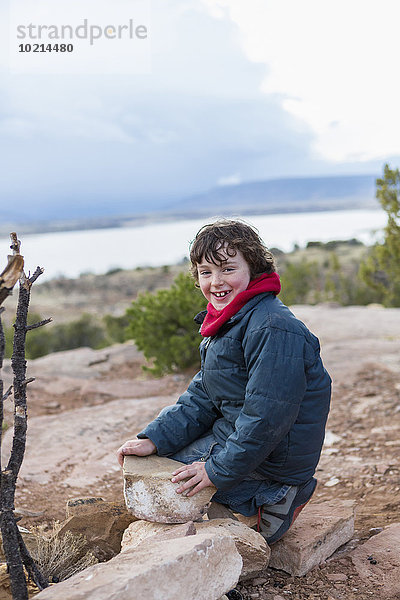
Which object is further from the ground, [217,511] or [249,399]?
[249,399]

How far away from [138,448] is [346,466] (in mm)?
2303

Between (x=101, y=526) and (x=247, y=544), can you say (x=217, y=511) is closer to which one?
(x=247, y=544)

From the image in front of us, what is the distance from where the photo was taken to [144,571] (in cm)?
190

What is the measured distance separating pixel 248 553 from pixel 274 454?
1.41 ft

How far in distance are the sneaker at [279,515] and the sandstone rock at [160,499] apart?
0.31 m

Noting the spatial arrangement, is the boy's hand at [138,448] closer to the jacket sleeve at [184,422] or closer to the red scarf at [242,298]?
the jacket sleeve at [184,422]

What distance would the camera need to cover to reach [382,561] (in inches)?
112

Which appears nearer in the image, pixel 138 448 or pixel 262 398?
pixel 262 398

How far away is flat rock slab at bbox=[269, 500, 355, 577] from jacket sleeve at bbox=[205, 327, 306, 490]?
540mm

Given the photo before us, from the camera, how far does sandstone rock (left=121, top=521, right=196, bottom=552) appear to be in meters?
2.48

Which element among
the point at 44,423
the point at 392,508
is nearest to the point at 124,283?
the point at 44,423

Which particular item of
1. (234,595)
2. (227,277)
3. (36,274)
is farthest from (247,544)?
(36,274)

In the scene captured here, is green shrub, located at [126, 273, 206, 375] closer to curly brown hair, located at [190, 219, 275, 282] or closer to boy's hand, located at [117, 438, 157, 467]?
boy's hand, located at [117, 438, 157, 467]

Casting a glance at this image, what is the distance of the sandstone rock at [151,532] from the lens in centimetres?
248
